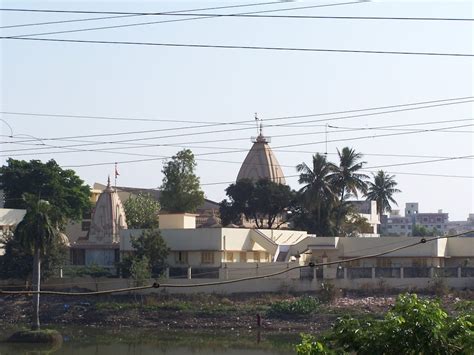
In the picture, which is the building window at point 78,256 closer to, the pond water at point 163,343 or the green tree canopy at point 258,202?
the green tree canopy at point 258,202

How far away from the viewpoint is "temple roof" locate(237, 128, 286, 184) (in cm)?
7731

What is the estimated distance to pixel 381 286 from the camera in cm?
4762

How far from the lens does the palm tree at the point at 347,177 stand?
61.5 m

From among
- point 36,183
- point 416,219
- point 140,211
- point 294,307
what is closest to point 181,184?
point 140,211

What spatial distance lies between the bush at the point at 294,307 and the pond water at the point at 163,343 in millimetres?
1942

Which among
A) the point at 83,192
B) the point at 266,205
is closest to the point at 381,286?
the point at 266,205

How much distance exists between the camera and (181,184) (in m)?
66.8

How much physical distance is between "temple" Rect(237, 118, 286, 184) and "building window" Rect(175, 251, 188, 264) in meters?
23.4

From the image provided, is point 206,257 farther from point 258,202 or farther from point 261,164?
point 261,164

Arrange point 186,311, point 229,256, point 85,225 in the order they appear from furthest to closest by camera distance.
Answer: point 85,225, point 229,256, point 186,311

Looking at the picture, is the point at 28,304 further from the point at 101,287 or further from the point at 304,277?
the point at 304,277

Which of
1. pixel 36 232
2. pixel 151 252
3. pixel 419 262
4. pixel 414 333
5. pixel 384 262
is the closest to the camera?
pixel 414 333

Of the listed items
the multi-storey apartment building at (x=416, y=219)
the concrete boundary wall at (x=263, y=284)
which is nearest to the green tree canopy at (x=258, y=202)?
the concrete boundary wall at (x=263, y=284)

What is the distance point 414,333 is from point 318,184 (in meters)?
48.1
